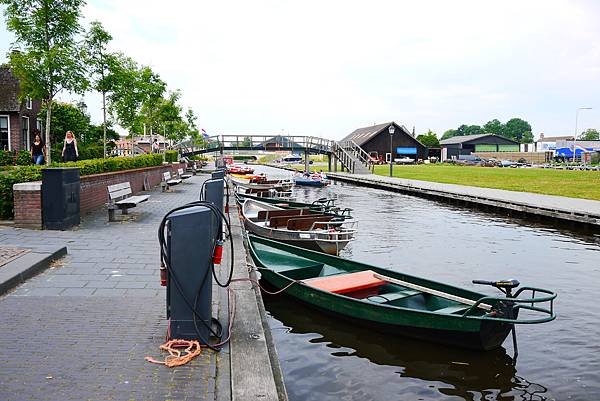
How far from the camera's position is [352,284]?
31.4 ft

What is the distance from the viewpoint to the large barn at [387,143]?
85.9m

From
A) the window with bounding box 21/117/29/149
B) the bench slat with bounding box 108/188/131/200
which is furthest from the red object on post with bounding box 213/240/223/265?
the window with bounding box 21/117/29/149

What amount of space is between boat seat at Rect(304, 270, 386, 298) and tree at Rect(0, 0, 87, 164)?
1326 cm

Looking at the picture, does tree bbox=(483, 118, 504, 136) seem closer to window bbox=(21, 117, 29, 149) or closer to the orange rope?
window bbox=(21, 117, 29, 149)

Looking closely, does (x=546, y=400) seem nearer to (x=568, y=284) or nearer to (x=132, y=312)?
(x=132, y=312)

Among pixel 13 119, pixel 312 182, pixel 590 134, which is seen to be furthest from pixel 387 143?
pixel 590 134

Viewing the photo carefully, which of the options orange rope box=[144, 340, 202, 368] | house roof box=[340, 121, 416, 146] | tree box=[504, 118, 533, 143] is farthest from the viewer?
tree box=[504, 118, 533, 143]

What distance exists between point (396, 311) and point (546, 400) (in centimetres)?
226

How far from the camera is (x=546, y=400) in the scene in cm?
715

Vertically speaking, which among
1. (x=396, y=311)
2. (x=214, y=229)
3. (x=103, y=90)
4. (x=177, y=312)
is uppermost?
(x=103, y=90)

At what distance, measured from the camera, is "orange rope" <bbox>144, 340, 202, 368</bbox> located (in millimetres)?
5348

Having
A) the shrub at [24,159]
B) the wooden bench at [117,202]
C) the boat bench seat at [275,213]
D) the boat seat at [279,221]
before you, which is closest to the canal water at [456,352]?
the boat seat at [279,221]

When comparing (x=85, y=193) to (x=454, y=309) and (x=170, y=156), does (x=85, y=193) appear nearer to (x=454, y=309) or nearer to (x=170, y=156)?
(x=454, y=309)

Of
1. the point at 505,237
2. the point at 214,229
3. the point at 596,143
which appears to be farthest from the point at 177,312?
the point at 596,143
